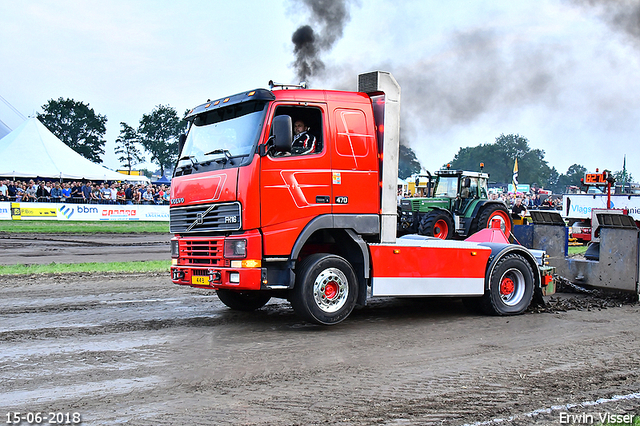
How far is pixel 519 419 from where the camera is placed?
429cm

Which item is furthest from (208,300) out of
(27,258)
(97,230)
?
(97,230)

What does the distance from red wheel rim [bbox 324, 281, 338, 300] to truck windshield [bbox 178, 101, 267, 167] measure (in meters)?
1.86

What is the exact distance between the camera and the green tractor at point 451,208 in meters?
17.6

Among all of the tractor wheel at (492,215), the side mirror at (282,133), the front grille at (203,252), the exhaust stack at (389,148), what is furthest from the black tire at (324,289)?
the tractor wheel at (492,215)

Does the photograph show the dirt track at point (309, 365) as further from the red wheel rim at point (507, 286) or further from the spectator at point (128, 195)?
the spectator at point (128, 195)

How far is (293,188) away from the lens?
7.08 m

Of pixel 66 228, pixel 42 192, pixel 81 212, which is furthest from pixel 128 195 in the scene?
pixel 66 228

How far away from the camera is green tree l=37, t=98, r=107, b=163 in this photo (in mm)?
91062

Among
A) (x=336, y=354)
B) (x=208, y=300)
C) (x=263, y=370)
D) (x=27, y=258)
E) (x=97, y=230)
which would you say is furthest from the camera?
(x=97, y=230)

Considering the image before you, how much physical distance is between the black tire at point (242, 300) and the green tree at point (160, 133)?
88.6m

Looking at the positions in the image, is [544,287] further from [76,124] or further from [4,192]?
[76,124]

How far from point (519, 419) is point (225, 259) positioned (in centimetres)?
387

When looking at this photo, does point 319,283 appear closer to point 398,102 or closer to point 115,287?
point 398,102

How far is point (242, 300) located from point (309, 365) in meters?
3.16
